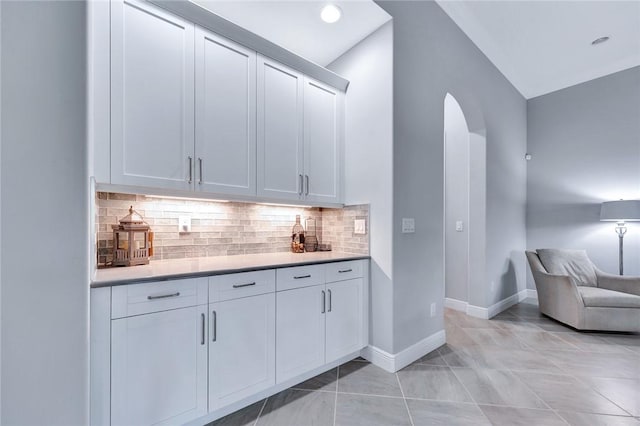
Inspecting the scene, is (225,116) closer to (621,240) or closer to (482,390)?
(482,390)

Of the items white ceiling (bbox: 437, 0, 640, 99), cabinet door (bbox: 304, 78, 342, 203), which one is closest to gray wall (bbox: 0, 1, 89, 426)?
cabinet door (bbox: 304, 78, 342, 203)

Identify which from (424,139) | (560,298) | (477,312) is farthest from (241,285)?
(560,298)

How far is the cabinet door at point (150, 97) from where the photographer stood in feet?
5.08

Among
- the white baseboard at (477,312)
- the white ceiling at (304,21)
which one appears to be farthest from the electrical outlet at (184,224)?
the white baseboard at (477,312)

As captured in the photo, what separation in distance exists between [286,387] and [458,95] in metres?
3.43

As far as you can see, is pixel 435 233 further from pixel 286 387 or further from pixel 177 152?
pixel 177 152

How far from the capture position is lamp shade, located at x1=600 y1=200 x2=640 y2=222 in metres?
3.44

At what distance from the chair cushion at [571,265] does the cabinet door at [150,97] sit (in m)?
4.32

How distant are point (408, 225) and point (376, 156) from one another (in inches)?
25.9

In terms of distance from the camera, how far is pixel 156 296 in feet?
4.58

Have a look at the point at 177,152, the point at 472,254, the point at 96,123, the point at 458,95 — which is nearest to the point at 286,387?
the point at 177,152

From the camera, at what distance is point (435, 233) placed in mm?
2715

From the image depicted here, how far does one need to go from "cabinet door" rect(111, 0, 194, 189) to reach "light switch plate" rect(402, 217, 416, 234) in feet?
5.53

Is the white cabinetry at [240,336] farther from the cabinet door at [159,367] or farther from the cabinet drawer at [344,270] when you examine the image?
the cabinet drawer at [344,270]
